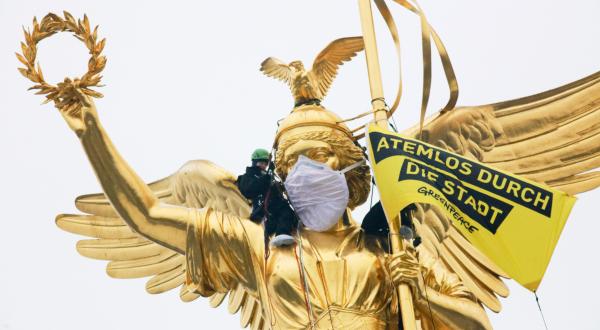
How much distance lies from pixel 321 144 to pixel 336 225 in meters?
0.72

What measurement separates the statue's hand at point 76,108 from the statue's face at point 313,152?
175 centimetres

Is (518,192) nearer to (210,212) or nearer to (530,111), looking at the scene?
(530,111)

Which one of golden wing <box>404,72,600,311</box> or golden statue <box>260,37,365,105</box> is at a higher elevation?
golden statue <box>260,37,365,105</box>

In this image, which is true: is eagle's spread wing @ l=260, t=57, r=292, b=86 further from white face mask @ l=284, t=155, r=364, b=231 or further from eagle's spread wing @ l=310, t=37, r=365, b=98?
white face mask @ l=284, t=155, r=364, b=231

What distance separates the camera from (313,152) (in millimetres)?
11156

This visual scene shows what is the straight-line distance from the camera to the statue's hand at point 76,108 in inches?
417

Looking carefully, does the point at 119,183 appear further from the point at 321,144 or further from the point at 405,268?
the point at 405,268

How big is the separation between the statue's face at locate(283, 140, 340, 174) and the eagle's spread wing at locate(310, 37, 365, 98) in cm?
74

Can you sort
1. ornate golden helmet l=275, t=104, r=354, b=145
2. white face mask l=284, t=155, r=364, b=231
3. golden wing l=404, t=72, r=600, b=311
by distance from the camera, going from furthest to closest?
1. golden wing l=404, t=72, r=600, b=311
2. ornate golden helmet l=275, t=104, r=354, b=145
3. white face mask l=284, t=155, r=364, b=231

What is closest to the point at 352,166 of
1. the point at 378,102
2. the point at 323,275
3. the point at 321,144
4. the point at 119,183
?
the point at 321,144

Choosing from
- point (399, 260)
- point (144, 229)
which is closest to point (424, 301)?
point (399, 260)

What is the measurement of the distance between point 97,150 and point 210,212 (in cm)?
119

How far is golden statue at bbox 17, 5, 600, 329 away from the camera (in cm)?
1069

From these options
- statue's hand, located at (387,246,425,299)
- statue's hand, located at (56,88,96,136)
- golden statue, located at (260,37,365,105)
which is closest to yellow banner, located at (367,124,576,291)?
statue's hand, located at (387,246,425,299)
